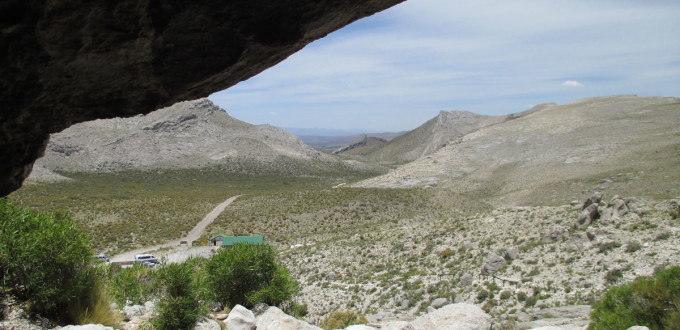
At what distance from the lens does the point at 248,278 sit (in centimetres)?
1766

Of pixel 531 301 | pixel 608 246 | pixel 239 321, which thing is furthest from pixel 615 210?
pixel 239 321

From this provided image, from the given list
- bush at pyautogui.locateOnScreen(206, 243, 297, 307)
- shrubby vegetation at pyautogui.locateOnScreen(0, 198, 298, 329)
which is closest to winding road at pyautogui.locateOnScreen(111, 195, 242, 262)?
bush at pyautogui.locateOnScreen(206, 243, 297, 307)

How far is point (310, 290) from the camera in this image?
78.9 ft

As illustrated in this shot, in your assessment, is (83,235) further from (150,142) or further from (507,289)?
(150,142)

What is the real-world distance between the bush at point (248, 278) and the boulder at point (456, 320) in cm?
656

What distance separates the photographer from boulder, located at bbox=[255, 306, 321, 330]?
492 inches

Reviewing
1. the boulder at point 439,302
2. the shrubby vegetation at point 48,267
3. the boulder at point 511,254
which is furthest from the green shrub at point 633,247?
the shrubby vegetation at point 48,267

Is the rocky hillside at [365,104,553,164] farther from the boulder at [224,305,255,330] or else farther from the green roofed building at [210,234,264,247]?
the boulder at [224,305,255,330]

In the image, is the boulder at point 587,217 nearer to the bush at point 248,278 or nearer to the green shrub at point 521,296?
the green shrub at point 521,296

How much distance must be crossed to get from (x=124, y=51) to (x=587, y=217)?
24.6 meters

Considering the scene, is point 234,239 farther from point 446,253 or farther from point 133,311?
point 133,311

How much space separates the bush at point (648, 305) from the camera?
10297 mm

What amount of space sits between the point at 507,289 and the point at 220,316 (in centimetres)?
1218

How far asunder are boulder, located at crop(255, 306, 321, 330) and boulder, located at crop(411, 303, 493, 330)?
11.1 feet
